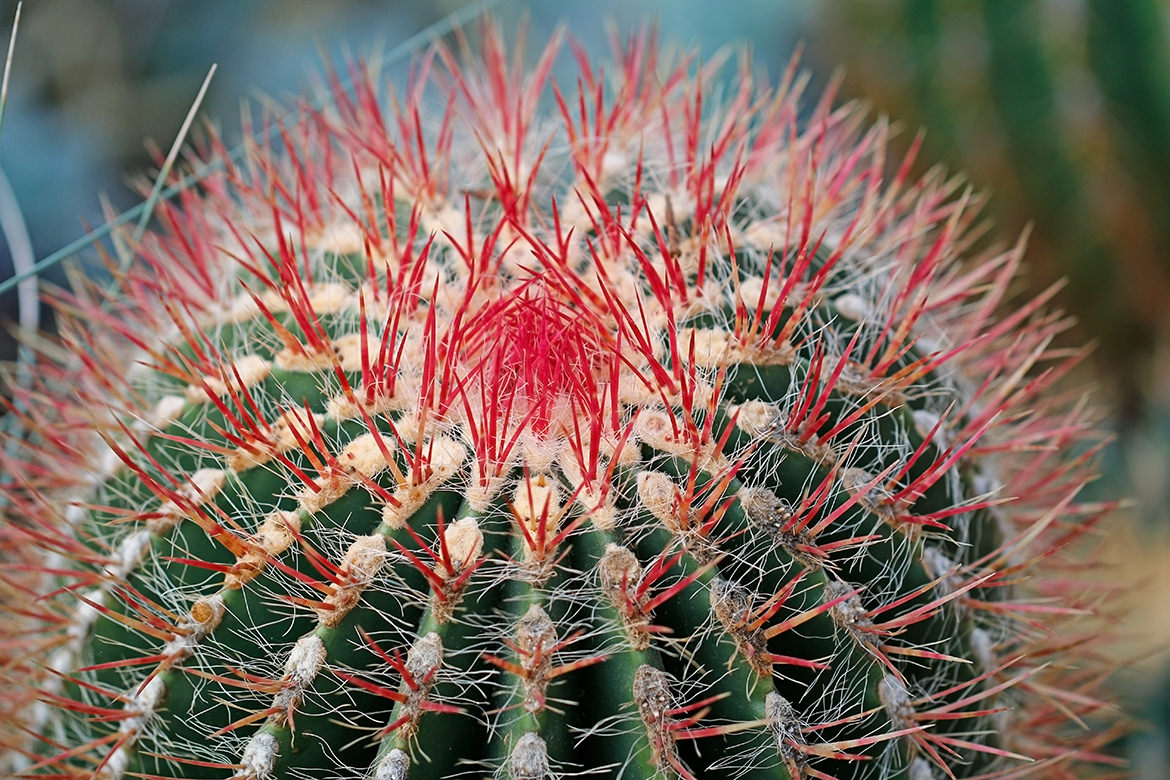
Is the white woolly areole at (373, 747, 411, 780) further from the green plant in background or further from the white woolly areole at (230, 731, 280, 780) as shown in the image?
the green plant in background

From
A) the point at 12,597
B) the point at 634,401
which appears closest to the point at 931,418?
the point at 634,401

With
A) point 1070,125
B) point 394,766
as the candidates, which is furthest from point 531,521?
point 1070,125

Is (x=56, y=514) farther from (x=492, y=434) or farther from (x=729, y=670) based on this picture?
(x=729, y=670)

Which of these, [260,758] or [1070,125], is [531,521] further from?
[1070,125]

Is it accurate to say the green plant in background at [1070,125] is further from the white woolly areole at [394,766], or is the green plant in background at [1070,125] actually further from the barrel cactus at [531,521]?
the white woolly areole at [394,766]

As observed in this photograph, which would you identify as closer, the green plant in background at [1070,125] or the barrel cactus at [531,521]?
the barrel cactus at [531,521]

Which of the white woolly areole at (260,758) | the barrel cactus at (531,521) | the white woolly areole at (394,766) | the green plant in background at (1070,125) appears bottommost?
the white woolly areole at (260,758)

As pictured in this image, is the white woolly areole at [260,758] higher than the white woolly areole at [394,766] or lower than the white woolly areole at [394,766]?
lower

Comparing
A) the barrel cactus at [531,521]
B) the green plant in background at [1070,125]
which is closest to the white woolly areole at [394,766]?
the barrel cactus at [531,521]
